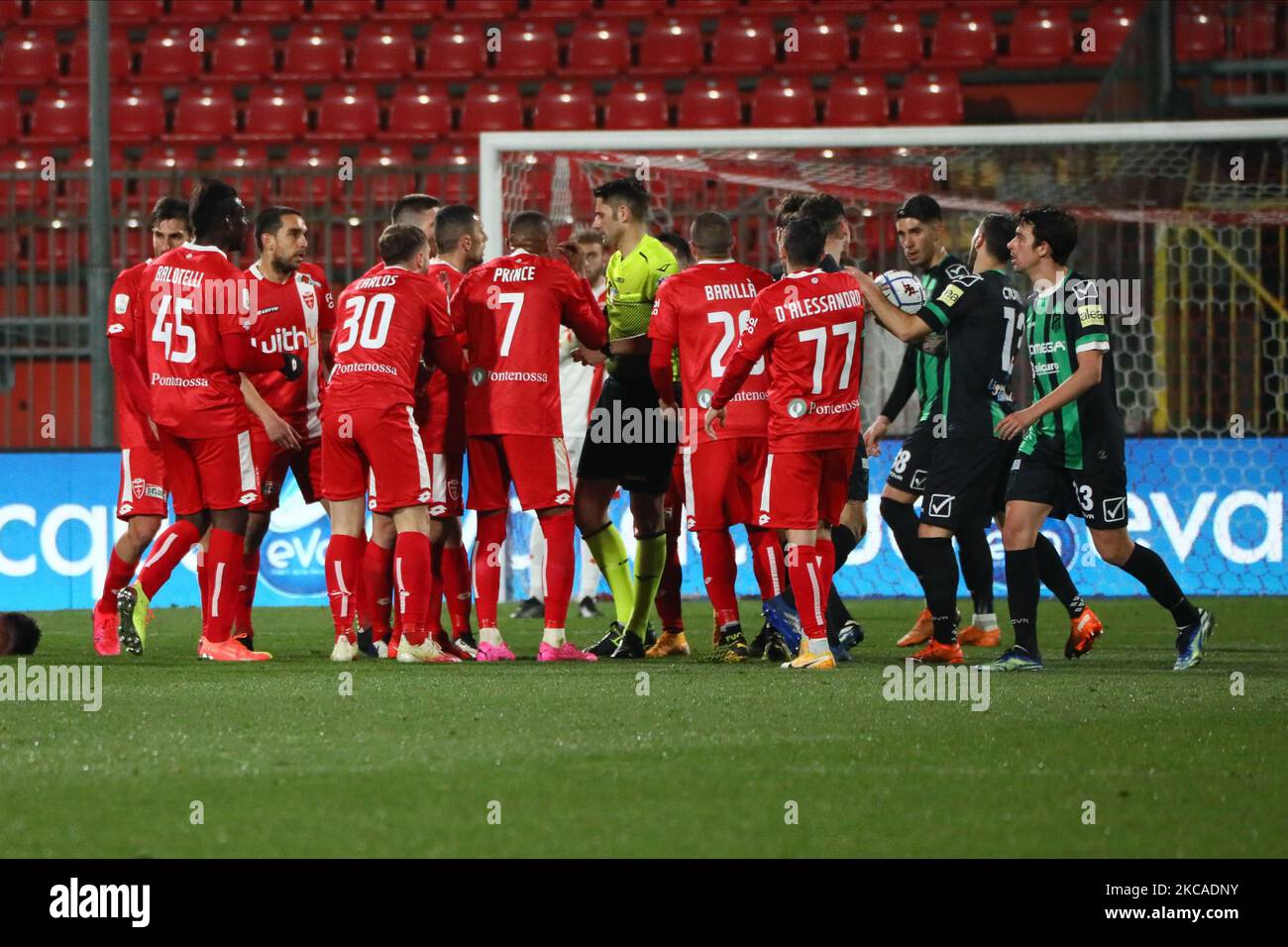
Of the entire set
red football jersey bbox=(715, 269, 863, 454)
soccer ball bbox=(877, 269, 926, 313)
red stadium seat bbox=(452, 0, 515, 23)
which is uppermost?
red stadium seat bbox=(452, 0, 515, 23)

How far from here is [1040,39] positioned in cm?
1867

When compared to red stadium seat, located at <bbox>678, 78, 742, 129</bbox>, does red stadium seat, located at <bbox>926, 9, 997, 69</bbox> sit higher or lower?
higher

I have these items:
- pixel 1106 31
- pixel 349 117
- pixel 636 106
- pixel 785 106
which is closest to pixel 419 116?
pixel 349 117

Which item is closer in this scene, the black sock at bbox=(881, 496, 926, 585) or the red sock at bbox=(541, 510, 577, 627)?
the red sock at bbox=(541, 510, 577, 627)

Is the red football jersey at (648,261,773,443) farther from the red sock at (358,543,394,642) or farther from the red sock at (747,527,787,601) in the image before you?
the red sock at (358,543,394,642)

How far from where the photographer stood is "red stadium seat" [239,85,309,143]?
18969 mm

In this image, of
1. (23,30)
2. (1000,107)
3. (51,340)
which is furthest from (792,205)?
(23,30)

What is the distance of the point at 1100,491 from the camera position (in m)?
7.30

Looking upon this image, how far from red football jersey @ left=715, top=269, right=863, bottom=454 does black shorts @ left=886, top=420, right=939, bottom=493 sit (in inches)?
45.8

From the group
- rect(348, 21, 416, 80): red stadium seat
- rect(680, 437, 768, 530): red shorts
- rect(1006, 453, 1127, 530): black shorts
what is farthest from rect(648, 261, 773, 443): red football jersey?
rect(348, 21, 416, 80): red stadium seat

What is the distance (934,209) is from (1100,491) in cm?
161

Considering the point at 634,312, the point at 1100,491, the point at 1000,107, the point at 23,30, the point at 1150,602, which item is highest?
the point at 23,30
